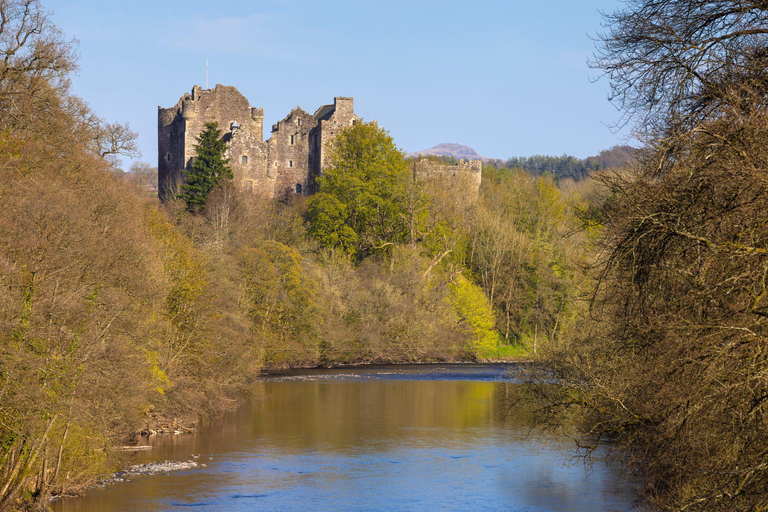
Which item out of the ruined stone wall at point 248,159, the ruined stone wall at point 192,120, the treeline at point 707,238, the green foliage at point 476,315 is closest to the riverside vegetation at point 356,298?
the treeline at point 707,238

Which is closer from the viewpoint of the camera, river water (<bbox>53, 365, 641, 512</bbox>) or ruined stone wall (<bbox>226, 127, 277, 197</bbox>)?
river water (<bbox>53, 365, 641, 512</bbox>)

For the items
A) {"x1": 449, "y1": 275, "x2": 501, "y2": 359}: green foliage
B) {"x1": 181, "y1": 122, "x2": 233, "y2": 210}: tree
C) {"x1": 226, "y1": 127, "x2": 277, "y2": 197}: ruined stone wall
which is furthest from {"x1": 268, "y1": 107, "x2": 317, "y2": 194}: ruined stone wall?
{"x1": 449, "y1": 275, "x2": 501, "y2": 359}: green foliage

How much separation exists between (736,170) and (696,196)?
1027mm

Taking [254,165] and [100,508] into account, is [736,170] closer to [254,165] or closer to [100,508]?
[100,508]

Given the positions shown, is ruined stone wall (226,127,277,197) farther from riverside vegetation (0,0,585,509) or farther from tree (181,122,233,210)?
tree (181,122,233,210)

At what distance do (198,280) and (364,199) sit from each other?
27227mm

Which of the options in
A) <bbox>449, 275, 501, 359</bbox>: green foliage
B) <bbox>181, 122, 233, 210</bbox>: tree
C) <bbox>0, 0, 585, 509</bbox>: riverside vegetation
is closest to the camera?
<bbox>0, 0, 585, 509</bbox>: riverside vegetation

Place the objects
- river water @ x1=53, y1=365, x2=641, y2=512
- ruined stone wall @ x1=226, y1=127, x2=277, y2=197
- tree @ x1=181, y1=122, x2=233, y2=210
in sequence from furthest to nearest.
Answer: ruined stone wall @ x1=226, y1=127, x2=277, y2=197 → tree @ x1=181, y1=122, x2=233, y2=210 → river water @ x1=53, y1=365, x2=641, y2=512

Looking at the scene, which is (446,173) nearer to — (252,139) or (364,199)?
(364,199)

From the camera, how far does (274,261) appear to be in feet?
142

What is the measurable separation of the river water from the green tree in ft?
63.9

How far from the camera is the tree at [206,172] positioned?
49812 millimetres

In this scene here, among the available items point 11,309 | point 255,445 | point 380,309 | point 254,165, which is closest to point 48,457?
point 11,309

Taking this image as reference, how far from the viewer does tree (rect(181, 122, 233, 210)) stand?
49812mm
